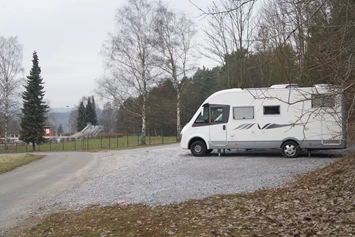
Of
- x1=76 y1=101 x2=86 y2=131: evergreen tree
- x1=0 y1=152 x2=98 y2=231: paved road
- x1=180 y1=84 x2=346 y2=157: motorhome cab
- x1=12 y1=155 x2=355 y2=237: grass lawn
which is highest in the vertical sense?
x1=76 y1=101 x2=86 y2=131: evergreen tree

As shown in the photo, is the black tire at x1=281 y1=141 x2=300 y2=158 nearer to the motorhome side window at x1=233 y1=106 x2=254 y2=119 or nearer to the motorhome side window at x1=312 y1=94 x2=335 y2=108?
the motorhome side window at x1=233 y1=106 x2=254 y2=119

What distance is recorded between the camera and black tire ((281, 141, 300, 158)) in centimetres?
1415

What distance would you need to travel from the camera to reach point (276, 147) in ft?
47.2

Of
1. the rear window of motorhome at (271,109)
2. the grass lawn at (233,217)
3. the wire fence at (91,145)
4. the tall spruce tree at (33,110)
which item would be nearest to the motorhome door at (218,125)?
the rear window of motorhome at (271,109)

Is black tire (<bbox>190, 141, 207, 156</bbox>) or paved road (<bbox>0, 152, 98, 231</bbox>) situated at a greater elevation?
black tire (<bbox>190, 141, 207, 156</bbox>)

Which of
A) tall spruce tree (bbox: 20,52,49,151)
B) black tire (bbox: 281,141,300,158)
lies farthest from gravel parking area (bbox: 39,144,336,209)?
tall spruce tree (bbox: 20,52,49,151)

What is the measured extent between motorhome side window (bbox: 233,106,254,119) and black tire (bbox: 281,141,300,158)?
188 centimetres

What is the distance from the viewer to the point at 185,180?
1015 centimetres

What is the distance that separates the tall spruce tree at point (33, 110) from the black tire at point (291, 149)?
3644cm

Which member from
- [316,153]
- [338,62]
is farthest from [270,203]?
[316,153]

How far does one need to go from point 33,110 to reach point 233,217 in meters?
43.0

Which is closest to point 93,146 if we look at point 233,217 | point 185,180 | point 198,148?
point 198,148

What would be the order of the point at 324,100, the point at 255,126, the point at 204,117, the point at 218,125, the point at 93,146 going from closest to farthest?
1. the point at 324,100
2. the point at 255,126
3. the point at 218,125
4. the point at 204,117
5. the point at 93,146

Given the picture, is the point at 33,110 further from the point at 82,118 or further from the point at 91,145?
the point at 82,118
